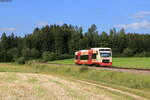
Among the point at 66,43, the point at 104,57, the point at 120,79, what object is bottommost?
the point at 120,79

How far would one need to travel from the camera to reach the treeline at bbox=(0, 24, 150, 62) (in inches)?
4696

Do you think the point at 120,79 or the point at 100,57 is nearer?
the point at 120,79

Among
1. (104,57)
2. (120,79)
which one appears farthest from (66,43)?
(120,79)

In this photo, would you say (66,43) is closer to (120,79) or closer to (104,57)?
(104,57)

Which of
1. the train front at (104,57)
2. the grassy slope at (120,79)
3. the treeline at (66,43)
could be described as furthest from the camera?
the treeline at (66,43)

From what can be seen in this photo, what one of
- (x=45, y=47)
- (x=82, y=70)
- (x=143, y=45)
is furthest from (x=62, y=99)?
(x=45, y=47)

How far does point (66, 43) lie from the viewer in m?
143

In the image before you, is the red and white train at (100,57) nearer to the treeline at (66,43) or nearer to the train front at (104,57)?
the train front at (104,57)

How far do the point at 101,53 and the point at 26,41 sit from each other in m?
107

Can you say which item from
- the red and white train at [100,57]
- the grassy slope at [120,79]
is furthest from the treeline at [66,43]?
the grassy slope at [120,79]

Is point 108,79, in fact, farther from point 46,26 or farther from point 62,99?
point 46,26

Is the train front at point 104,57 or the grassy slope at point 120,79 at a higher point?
the train front at point 104,57

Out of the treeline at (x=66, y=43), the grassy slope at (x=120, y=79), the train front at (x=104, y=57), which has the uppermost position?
the treeline at (x=66, y=43)

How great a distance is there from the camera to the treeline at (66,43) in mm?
119281
